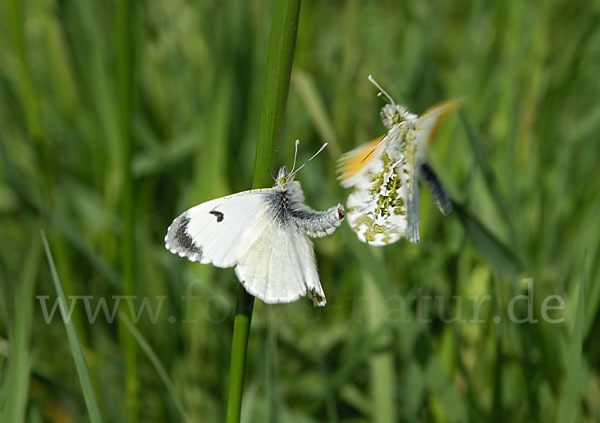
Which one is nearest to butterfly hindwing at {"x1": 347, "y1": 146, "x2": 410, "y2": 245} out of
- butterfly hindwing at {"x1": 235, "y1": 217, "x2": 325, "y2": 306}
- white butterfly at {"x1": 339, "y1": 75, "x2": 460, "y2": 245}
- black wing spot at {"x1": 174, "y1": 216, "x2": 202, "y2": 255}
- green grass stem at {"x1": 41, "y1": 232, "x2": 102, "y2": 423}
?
white butterfly at {"x1": 339, "y1": 75, "x2": 460, "y2": 245}

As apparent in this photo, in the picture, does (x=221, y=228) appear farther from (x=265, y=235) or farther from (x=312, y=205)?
(x=312, y=205)

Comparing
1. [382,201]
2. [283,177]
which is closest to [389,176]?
[382,201]

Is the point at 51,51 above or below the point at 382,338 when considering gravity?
above

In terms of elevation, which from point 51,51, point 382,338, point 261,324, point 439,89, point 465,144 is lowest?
point 382,338

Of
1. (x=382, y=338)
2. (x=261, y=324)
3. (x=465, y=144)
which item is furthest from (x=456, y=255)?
(x=261, y=324)

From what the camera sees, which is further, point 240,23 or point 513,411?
point 240,23

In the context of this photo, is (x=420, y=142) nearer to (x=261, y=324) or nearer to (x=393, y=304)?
(x=393, y=304)

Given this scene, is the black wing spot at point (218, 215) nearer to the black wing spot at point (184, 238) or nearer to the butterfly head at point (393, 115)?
the black wing spot at point (184, 238)

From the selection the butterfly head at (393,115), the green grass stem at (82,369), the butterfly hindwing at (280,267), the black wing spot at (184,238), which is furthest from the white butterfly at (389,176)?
the green grass stem at (82,369)
